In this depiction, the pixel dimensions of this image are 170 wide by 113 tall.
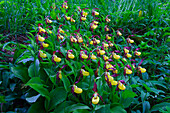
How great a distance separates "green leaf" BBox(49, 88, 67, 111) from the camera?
4.32 feet

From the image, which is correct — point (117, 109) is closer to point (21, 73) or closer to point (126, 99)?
point (126, 99)

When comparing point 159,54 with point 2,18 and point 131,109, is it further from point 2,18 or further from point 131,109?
point 2,18

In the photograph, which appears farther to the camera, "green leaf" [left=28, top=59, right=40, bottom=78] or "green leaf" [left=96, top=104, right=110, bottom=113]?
"green leaf" [left=28, top=59, right=40, bottom=78]

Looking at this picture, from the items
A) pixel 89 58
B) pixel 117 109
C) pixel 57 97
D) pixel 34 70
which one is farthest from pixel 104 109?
pixel 34 70

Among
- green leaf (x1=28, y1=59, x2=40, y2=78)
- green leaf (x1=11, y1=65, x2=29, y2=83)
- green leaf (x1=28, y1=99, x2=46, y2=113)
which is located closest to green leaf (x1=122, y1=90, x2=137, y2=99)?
green leaf (x1=28, y1=99, x2=46, y2=113)

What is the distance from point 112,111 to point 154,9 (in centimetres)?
306

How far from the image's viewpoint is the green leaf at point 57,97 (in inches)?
51.8

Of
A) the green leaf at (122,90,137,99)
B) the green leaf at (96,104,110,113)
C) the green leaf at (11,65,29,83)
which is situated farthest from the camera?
the green leaf at (11,65,29,83)

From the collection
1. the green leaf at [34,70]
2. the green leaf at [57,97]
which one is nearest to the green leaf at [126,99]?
the green leaf at [57,97]

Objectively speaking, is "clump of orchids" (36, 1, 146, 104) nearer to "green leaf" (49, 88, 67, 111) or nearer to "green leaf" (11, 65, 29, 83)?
"green leaf" (49, 88, 67, 111)

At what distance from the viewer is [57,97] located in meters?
1.34

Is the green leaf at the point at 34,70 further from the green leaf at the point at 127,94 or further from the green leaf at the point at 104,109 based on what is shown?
the green leaf at the point at 127,94

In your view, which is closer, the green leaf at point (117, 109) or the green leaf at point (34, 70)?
the green leaf at point (117, 109)

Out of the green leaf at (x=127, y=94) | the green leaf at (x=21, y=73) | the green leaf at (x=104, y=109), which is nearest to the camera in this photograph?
the green leaf at (x=104, y=109)
